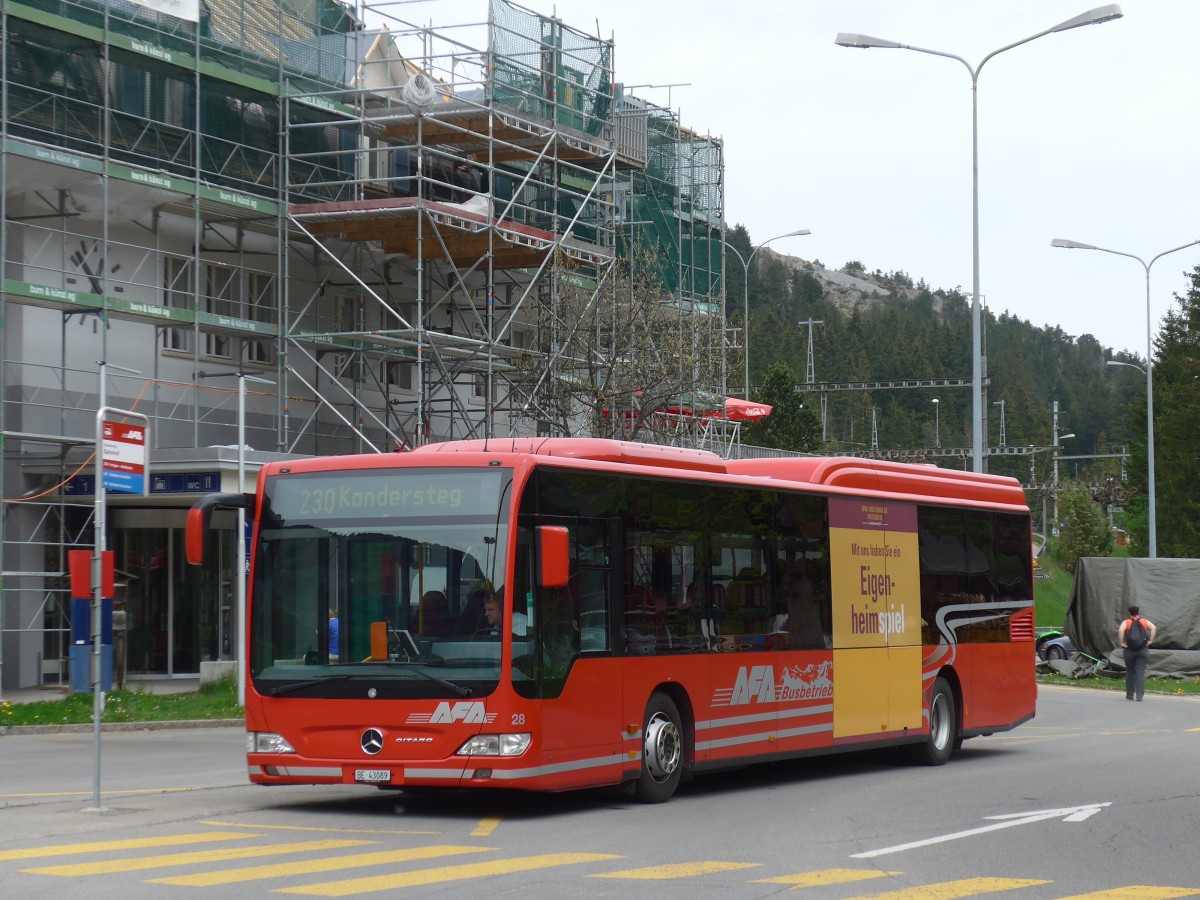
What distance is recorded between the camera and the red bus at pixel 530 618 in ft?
42.0

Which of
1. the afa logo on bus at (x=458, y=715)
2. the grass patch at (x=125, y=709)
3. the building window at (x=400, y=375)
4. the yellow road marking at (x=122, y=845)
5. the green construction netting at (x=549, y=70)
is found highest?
the green construction netting at (x=549, y=70)

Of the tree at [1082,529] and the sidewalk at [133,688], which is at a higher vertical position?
the tree at [1082,529]

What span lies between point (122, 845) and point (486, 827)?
263 cm

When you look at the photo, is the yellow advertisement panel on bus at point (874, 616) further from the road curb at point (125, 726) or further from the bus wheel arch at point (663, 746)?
the road curb at point (125, 726)

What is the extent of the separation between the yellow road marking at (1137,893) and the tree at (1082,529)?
80.7 metres

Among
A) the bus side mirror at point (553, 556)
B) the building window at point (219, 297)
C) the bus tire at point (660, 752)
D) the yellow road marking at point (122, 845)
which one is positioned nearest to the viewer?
the yellow road marking at point (122, 845)

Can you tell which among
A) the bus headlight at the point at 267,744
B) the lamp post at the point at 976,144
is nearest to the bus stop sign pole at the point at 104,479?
the bus headlight at the point at 267,744

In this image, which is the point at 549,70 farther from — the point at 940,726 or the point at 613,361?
the point at 940,726

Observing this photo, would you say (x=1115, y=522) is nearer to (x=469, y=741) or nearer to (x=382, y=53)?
(x=382, y=53)

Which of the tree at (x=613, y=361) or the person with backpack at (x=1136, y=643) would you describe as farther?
the tree at (x=613, y=361)

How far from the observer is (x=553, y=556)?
12617 mm

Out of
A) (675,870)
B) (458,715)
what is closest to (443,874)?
(675,870)

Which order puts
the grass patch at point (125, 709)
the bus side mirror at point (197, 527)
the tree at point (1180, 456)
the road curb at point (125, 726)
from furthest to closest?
the tree at point (1180, 456), the grass patch at point (125, 709), the road curb at point (125, 726), the bus side mirror at point (197, 527)

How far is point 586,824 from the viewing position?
12.8 meters
